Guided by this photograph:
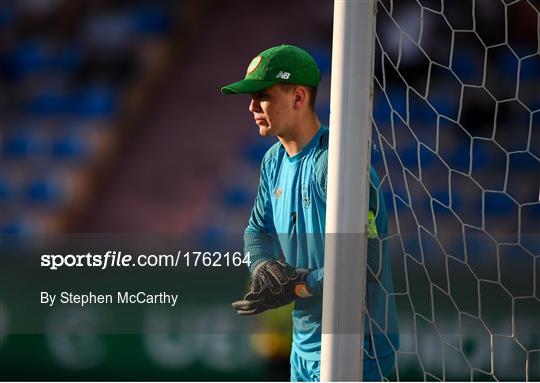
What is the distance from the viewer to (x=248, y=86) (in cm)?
176

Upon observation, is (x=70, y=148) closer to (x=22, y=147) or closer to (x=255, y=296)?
(x=22, y=147)

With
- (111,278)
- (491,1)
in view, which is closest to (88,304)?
(111,278)

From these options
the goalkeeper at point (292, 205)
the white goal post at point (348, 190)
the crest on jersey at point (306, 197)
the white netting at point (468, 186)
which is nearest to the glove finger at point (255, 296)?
the goalkeeper at point (292, 205)

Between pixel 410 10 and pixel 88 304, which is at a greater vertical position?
pixel 410 10

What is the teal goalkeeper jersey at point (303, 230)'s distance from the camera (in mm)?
1576

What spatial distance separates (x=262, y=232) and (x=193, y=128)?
1945 mm

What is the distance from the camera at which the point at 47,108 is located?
3.85 m

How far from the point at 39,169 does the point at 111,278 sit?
3.17 feet

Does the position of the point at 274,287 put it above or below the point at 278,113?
below

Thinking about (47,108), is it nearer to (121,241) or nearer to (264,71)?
(121,241)

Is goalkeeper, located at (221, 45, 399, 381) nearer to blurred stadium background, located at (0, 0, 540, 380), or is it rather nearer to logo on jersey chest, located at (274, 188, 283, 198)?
logo on jersey chest, located at (274, 188, 283, 198)

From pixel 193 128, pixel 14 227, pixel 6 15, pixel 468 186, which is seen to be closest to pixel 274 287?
pixel 468 186

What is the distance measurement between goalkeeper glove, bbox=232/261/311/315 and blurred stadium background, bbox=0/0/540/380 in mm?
1314

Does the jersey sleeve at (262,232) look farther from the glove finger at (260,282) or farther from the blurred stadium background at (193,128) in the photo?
the blurred stadium background at (193,128)
